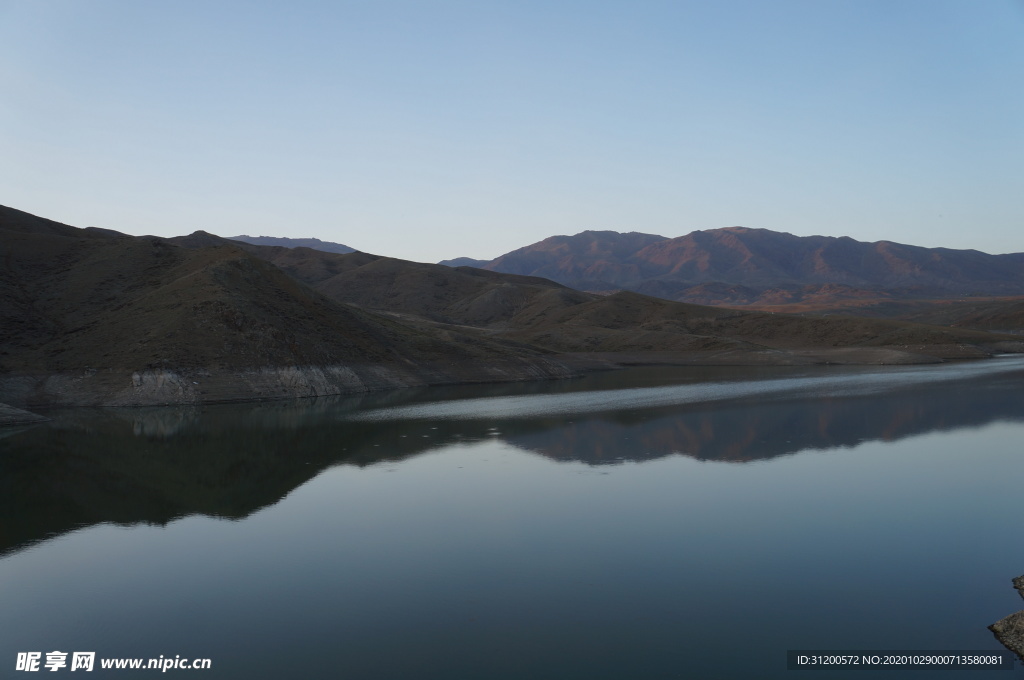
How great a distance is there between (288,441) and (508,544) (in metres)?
25.5

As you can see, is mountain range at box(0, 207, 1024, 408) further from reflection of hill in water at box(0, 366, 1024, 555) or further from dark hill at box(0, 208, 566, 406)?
reflection of hill in water at box(0, 366, 1024, 555)

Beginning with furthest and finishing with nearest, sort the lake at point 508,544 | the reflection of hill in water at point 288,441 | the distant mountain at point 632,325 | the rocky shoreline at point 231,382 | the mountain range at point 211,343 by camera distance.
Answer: the distant mountain at point 632,325, the mountain range at point 211,343, the rocky shoreline at point 231,382, the reflection of hill in water at point 288,441, the lake at point 508,544

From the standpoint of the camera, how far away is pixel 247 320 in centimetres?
6875

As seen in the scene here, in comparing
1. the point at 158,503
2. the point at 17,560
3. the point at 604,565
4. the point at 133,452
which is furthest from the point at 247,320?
the point at 604,565

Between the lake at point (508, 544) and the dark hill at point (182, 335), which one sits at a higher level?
the dark hill at point (182, 335)

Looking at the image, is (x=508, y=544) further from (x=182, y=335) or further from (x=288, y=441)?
(x=182, y=335)

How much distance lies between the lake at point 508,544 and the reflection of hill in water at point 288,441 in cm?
24

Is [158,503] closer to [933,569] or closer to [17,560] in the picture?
[17,560]

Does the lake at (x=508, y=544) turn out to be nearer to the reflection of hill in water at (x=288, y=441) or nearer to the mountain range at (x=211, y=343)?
the reflection of hill in water at (x=288, y=441)

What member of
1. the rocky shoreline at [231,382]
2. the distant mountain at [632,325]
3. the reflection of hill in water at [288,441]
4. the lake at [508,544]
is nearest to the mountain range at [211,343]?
the rocky shoreline at [231,382]

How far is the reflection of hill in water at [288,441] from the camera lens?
32094 mm

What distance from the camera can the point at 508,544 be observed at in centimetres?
2486

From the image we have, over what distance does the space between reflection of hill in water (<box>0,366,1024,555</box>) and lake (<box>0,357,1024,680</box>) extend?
0.24m

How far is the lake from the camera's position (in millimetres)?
17078
